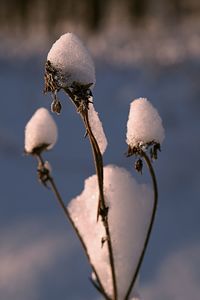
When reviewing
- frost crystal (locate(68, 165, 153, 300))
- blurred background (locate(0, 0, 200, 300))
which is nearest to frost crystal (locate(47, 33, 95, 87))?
frost crystal (locate(68, 165, 153, 300))

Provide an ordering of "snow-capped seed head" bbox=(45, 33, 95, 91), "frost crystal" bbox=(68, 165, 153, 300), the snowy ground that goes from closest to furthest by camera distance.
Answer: "snow-capped seed head" bbox=(45, 33, 95, 91) → "frost crystal" bbox=(68, 165, 153, 300) → the snowy ground

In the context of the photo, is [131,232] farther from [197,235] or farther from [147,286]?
[197,235]

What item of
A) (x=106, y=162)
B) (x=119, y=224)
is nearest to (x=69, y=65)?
(x=119, y=224)

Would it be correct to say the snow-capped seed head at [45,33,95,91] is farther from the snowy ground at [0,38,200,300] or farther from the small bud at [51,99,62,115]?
the snowy ground at [0,38,200,300]

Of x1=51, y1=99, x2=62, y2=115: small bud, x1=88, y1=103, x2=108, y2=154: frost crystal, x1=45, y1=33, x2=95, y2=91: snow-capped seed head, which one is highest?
x1=45, y1=33, x2=95, y2=91: snow-capped seed head

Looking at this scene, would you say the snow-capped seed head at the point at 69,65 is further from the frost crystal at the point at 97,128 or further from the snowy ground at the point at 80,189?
the snowy ground at the point at 80,189

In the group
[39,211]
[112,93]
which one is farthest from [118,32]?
[39,211]
